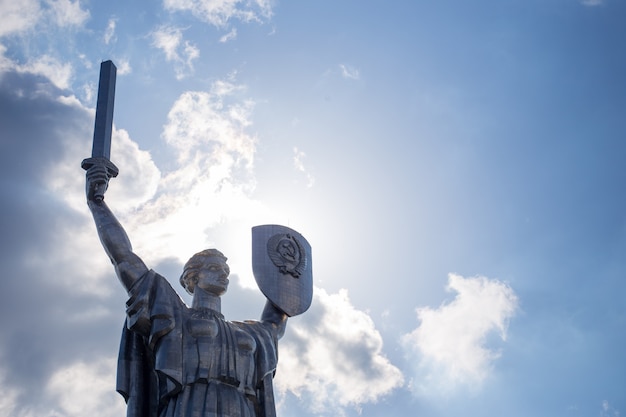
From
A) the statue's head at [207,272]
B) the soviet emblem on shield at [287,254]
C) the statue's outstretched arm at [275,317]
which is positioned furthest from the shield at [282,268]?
the statue's head at [207,272]

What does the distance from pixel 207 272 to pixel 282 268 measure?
1.48m

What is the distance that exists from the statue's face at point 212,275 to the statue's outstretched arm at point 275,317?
98 centimetres

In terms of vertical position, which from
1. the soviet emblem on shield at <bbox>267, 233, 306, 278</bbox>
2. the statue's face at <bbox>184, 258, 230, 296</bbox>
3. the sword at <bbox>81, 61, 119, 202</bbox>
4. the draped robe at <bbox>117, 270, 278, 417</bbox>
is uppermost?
the sword at <bbox>81, 61, 119, 202</bbox>

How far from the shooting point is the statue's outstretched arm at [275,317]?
16.6 meters

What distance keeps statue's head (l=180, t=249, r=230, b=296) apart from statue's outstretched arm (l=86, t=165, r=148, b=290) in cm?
99

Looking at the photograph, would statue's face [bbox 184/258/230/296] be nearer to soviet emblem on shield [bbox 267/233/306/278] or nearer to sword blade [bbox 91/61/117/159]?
soviet emblem on shield [bbox 267/233/306/278]

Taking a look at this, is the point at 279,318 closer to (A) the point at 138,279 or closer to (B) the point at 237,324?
(B) the point at 237,324

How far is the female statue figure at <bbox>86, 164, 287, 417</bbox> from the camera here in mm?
Result: 14539

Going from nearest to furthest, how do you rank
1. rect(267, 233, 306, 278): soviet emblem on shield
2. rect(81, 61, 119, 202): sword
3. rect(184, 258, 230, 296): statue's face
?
rect(81, 61, 119, 202): sword → rect(184, 258, 230, 296): statue's face → rect(267, 233, 306, 278): soviet emblem on shield

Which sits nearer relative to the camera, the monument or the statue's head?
the monument

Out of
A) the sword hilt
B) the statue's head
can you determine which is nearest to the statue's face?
the statue's head

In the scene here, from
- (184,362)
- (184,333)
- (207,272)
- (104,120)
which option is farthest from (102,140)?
(184,362)

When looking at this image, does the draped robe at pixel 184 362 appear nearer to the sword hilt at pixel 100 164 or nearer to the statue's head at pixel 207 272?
the statue's head at pixel 207 272

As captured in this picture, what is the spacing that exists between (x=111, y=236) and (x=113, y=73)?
3.07m
